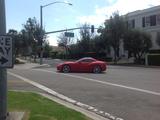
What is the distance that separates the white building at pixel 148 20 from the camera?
70.3 metres

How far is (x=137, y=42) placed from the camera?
63.7m

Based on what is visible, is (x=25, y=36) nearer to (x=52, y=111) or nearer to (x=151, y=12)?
(x=151, y=12)

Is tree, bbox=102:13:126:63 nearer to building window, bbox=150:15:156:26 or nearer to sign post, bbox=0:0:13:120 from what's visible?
Result: building window, bbox=150:15:156:26

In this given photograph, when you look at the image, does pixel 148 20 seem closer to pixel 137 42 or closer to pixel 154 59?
pixel 137 42

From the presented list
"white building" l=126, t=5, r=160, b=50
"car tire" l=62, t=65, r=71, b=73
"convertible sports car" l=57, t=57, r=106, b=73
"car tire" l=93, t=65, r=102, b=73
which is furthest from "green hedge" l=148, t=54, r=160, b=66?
"car tire" l=62, t=65, r=71, b=73

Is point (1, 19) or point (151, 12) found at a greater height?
point (151, 12)

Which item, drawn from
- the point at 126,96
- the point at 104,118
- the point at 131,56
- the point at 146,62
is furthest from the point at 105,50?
the point at 104,118

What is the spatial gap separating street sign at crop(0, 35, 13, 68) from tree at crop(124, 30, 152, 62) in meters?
55.3

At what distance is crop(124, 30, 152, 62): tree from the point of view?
63.7 metres

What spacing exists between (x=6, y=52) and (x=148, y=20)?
65697mm

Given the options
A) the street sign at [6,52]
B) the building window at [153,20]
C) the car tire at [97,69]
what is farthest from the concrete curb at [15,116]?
the building window at [153,20]

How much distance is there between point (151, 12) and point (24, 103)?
200 ft

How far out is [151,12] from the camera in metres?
72.6

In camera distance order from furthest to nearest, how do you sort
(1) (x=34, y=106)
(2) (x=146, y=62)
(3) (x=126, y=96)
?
(2) (x=146, y=62), (3) (x=126, y=96), (1) (x=34, y=106)
